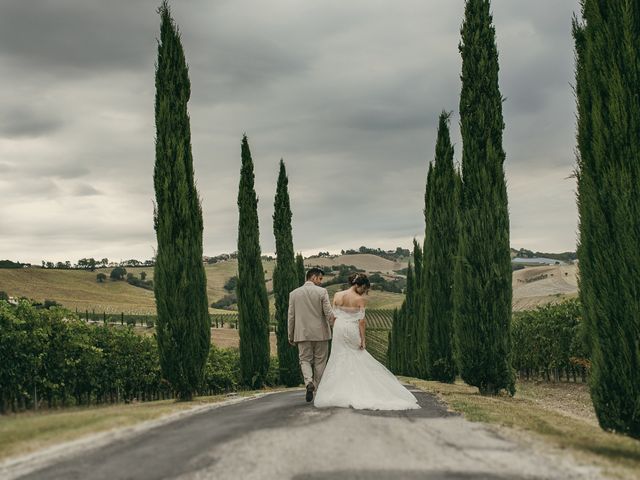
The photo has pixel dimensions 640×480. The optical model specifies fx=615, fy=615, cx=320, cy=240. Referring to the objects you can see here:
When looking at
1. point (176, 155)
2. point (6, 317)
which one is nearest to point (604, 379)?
point (176, 155)

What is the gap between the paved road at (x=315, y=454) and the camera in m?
5.22

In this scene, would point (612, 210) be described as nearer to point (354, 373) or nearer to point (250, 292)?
point (354, 373)

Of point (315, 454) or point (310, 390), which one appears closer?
point (315, 454)

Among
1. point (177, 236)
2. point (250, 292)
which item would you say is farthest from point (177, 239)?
point (250, 292)

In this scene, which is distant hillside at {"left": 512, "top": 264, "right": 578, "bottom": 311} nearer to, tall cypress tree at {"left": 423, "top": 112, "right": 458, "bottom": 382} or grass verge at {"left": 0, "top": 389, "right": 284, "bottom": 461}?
tall cypress tree at {"left": 423, "top": 112, "right": 458, "bottom": 382}

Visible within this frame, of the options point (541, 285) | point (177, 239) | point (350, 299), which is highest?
point (177, 239)

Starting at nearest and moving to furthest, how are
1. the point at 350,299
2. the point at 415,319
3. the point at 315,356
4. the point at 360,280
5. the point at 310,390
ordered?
the point at 310,390 → the point at 360,280 → the point at 350,299 → the point at 315,356 → the point at 415,319

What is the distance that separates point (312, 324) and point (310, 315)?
0.17 meters

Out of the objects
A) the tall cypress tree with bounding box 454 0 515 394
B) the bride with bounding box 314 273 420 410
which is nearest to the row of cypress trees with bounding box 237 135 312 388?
the tall cypress tree with bounding box 454 0 515 394

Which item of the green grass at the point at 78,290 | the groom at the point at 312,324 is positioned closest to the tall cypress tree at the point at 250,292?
the groom at the point at 312,324

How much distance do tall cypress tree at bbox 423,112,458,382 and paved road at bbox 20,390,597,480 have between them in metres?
15.5

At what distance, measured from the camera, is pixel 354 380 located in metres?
10.6

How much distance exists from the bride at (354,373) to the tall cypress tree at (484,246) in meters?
5.33

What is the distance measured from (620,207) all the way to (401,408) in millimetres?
4457
